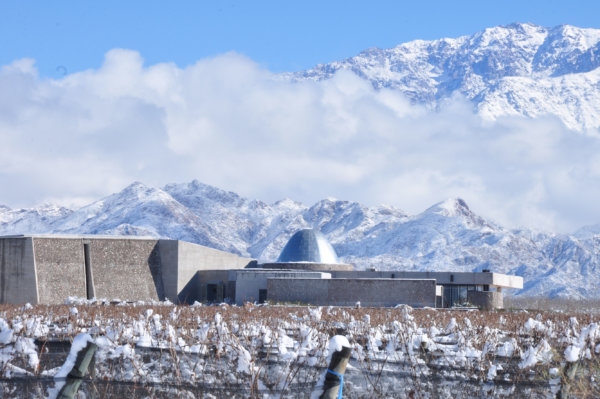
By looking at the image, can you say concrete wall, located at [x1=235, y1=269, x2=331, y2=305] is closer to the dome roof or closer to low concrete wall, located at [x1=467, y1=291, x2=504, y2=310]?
low concrete wall, located at [x1=467, y1=291, x2=504, y2=310]

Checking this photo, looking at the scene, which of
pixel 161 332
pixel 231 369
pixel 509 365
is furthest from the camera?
pixel 161 332

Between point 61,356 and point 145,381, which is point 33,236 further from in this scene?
point 145,381

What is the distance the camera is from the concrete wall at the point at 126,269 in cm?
5475

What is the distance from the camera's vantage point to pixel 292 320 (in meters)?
26.3

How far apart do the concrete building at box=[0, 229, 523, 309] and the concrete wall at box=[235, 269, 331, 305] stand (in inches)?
2.4

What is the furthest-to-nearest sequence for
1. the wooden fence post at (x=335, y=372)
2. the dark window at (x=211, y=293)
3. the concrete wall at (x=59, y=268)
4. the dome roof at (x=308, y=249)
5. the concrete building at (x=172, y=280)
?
the dome roof at (x=308, y=249), the dark window at (x=211, y=293), the concrete wall at (x=59, y=268), the concrete building at (x=172, y=280), the wooden fence post at (x=335, y=372)

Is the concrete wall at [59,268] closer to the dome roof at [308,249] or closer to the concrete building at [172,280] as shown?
the concrete building at [172,280]

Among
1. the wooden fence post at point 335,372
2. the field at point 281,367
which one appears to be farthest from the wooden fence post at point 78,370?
the wooden fence post at point 335,372

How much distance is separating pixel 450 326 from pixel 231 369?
9.17 metres

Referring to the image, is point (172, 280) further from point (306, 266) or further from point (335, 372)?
point (335, 372)

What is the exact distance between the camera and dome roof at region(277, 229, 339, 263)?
82.4 metres

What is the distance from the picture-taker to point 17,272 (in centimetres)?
4984

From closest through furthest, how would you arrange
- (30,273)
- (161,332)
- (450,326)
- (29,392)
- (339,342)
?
(339,342), (29,392), (161,332), (450,326), (30,273)

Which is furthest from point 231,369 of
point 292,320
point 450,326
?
point 292,320
